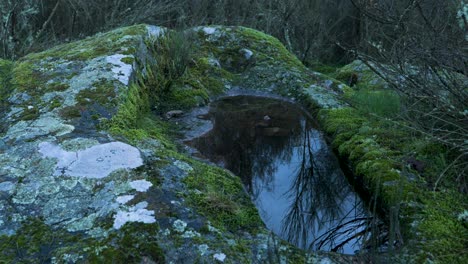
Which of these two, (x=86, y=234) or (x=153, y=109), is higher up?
(x=86, y=234)

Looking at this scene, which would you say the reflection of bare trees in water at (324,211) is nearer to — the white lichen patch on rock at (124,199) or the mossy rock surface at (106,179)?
the mossy rock surface at (106,179)

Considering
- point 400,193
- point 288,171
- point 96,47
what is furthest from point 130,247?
point 96,47

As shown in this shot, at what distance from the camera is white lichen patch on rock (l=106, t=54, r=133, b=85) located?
385cm

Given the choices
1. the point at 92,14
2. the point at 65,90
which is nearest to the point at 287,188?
the point at 65,90

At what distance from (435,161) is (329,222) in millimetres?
966

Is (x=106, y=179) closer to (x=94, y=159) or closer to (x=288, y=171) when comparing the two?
(x=94, y=159)

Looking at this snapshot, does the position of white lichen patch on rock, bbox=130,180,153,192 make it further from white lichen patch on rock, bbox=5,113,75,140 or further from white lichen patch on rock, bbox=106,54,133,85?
white lichen patch on rock, bbox=106,54,133,85

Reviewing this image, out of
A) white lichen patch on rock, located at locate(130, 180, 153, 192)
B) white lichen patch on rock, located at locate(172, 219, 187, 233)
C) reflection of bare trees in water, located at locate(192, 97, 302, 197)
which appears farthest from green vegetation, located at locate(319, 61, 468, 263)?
white lichen patch on rock, located at locate(130, 180, 153, 192)

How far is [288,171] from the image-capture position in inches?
142

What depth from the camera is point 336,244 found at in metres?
2.70

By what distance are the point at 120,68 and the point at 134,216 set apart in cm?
201

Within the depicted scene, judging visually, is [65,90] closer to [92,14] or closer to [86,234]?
[86,234]

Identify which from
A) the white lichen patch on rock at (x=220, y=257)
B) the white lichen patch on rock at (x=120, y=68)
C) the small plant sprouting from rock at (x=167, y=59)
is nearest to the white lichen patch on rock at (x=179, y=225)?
the white lichen patch on rock at (x=220, y=257)

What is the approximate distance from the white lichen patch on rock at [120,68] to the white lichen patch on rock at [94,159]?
3.70 feet
